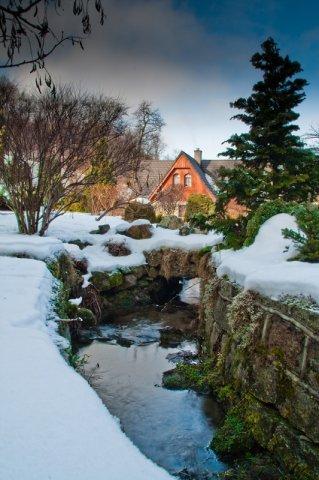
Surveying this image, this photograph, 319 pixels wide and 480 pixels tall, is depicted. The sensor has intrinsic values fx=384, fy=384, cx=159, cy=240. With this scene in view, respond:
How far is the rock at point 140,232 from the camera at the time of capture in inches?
648

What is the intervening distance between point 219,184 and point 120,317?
6.13 metres

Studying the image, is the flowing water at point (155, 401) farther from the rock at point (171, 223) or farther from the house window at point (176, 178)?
the house window at point (176, 178)

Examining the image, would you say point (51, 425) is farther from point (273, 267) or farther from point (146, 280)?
point (146, 280)

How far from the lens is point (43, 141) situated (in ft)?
38.7

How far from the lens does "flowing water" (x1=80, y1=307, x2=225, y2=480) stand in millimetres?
5547

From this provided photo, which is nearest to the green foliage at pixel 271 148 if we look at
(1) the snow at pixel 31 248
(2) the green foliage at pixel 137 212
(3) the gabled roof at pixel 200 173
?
(1) the snow at pixel 31 248

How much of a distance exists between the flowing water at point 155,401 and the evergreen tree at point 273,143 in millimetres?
3983

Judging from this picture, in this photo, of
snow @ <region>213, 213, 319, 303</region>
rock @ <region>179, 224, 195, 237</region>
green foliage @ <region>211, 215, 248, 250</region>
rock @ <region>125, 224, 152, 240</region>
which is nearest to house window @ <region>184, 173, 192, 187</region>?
rock @ <region>125, 224, 152, 240</region>

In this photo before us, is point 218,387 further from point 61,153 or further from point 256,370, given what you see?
point 61,153

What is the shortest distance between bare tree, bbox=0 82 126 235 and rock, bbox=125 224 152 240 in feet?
14.7

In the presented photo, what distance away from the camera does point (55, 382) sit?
3.12 metres

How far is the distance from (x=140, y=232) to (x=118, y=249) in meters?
1.40

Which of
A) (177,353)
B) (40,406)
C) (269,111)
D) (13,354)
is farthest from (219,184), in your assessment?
(40,406)

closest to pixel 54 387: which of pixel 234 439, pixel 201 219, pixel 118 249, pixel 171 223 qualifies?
pixel 234 439
